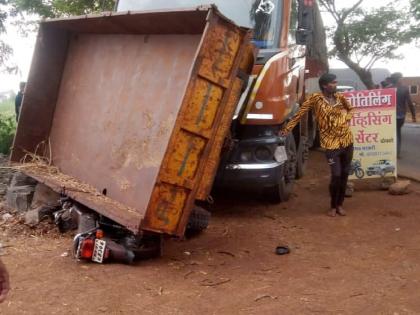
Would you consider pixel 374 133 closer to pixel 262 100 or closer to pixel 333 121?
pixel 333 121

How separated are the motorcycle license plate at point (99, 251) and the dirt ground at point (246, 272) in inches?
2.5

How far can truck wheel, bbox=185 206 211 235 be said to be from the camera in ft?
16.4

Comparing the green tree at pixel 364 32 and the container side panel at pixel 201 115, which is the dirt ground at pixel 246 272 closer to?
the container side panel at pixel 201 115

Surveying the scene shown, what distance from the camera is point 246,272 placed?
14.0 ft

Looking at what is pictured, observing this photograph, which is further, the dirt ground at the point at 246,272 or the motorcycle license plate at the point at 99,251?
the motorcycle license plate at the point at 99,251

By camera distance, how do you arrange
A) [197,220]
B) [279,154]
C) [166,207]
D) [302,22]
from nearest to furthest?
[166,207]
[197,220]
[279,154]
[302,22]

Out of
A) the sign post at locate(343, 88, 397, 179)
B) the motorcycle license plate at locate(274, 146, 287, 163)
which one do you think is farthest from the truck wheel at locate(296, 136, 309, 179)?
the motorcycle license plate at locate(274, 146, 287, 163)

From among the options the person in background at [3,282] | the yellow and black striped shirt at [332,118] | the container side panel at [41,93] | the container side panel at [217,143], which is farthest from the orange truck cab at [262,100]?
the person in background at [3,282]

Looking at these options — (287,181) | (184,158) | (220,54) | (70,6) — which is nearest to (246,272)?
(184,158)

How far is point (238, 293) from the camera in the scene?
3.79 m

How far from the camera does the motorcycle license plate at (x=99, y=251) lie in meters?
4.23

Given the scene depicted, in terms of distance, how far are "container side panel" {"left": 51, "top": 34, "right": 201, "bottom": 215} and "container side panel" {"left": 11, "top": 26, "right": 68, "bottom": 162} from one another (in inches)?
4.5

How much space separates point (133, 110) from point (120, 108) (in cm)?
26

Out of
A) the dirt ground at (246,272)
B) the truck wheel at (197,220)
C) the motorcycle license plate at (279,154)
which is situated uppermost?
the motorcycle license plate at (279,154)
